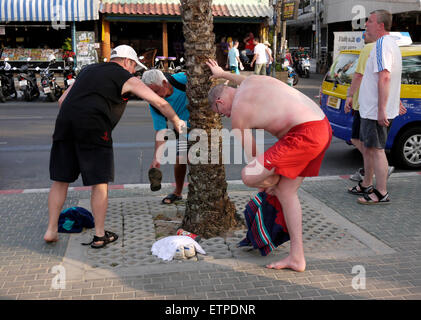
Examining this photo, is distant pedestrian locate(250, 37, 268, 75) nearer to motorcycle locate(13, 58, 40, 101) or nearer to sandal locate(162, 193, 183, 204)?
motorcycle locate(13, 58, 40, 101)

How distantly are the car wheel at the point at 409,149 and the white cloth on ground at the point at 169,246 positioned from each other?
4432mm

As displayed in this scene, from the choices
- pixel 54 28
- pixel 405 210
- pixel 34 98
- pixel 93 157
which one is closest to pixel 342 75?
pixel 405 210

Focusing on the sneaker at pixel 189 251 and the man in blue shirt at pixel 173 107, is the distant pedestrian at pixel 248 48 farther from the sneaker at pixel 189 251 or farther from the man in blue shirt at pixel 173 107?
the sneaker at pixel 189 251

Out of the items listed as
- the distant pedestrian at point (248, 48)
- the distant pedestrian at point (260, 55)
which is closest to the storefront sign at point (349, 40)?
the distant pedestrian at point (260, 55)

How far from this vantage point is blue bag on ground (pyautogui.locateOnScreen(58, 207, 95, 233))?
465cm

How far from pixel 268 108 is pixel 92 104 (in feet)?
5.02

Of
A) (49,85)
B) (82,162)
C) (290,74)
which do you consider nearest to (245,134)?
(82,162)

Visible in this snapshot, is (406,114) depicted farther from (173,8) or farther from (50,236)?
(173,8)

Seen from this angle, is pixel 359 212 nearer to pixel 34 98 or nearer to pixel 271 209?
pixel 271 209

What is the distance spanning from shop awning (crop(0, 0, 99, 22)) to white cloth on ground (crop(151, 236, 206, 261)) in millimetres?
18187

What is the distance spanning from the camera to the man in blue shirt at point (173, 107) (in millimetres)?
4801

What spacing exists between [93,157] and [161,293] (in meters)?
1.40

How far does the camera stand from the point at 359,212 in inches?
208

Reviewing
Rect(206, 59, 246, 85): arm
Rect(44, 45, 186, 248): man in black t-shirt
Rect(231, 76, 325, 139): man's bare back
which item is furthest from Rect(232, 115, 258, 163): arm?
Rect(206, 59, 246, 85): arm
